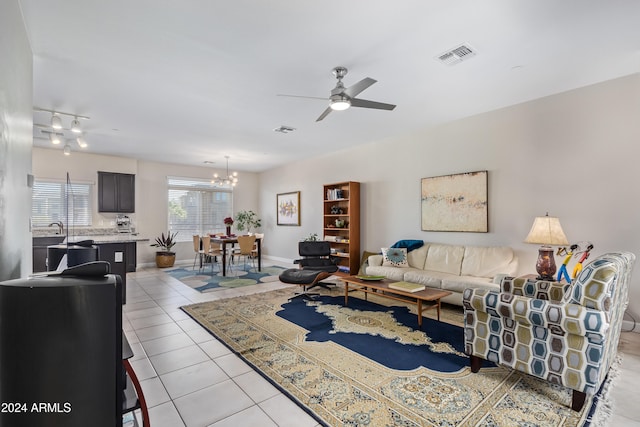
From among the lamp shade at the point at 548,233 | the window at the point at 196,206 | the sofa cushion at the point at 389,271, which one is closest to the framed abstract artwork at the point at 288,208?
the window at the point at 196,206

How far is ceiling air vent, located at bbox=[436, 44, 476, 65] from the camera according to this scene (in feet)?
8.95

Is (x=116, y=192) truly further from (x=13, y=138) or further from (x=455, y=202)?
(x=455, y=202)

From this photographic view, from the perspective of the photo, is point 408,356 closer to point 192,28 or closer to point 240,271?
point 192,28

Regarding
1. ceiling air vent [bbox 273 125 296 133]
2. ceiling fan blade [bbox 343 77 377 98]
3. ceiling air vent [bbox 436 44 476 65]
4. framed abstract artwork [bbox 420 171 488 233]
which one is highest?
ceiling air vent [bbox 436 44 476 65]

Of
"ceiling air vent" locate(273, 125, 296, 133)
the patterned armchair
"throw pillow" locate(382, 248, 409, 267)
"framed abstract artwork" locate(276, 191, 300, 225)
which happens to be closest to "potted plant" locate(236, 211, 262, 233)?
"framed abstract artwork" locate(276, 191, 300, 225)

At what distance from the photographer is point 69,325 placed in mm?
980

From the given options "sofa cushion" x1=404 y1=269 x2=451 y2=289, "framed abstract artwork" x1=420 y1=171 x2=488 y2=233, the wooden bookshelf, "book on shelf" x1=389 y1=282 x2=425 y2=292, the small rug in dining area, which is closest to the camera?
"book on shelf" x1=389 y1=282 x2=425 y2=292

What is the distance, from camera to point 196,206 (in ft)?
28.2

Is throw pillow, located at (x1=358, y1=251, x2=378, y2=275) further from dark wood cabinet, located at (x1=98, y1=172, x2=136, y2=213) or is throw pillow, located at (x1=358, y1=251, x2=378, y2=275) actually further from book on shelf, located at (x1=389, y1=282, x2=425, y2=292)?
dark wood cabinet, located at (x1=98, y1=172, x2=136, y2=213)

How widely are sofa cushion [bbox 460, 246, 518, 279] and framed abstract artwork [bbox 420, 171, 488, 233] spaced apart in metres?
0.34

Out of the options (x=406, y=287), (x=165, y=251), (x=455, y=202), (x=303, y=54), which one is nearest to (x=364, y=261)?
(x=455, y=202)

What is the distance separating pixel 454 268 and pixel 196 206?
22.8 ft

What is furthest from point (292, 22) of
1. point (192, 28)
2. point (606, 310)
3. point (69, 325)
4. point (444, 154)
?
point (444, 154)

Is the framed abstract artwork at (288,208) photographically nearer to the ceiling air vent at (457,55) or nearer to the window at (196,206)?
the window at (196,206)
